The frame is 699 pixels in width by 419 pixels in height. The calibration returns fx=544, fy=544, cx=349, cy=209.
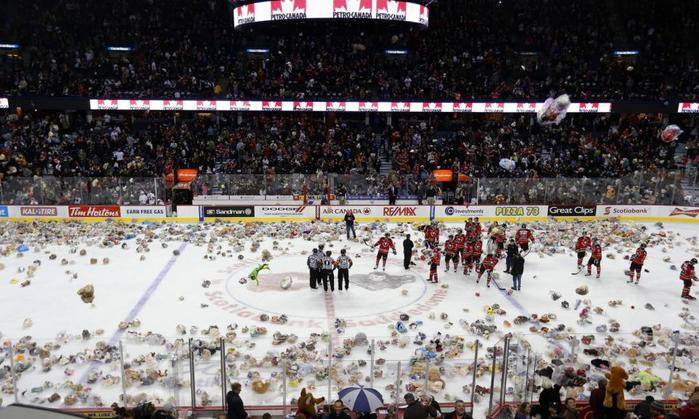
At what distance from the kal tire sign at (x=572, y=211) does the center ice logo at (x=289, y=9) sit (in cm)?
1408

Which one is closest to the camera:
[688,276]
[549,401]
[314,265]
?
[549,401]

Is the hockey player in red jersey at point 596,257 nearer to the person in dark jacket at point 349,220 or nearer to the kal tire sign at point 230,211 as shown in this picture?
the person in dark jacket at point 349,220

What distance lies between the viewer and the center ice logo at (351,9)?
18.8 metres

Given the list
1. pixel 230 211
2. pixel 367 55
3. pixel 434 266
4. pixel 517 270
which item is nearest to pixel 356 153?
pixel 367 55

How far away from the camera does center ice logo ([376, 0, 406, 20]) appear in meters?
19.0

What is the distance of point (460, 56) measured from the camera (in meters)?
34.5

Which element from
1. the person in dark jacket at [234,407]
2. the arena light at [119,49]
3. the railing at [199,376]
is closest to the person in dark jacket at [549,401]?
the railing at [199,376]

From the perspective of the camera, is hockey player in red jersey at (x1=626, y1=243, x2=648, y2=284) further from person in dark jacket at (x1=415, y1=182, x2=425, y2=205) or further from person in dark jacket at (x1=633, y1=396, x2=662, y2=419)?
person in dark jacket at (x1=415, y1=182, x2=425, y2=205)

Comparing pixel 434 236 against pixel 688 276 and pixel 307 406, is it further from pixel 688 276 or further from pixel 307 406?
pixel 307 406

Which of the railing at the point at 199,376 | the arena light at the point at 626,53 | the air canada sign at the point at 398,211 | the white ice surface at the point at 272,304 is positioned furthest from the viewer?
the arena light at the point at 626,53

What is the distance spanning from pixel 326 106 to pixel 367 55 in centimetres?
573

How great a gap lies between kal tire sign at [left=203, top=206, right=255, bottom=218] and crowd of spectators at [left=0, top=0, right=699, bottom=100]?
943 centimetres

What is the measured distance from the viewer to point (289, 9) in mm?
19047

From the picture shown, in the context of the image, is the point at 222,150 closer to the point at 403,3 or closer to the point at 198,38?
the point at 198,38
